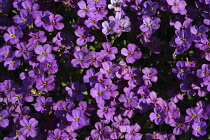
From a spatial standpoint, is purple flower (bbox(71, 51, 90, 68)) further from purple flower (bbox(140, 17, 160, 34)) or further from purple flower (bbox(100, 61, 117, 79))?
purple flower (bbox(140, 17, 160, 34))

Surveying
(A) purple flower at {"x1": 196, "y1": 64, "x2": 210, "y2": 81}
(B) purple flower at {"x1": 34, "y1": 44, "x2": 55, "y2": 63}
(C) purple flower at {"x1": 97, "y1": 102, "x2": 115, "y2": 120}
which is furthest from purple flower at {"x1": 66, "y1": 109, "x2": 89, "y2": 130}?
(A) purple flower at {"x1": 196, "y1": 64, "x2": 210, "y2": 81}

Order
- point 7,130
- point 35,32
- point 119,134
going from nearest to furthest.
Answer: point 119,134
point 35,32
point 7,130

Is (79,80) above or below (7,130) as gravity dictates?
above

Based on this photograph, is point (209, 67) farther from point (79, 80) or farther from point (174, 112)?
point (79, 80)

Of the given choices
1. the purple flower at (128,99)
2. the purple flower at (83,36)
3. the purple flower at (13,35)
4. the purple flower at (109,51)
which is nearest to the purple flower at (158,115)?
the purple flower at (128,99)

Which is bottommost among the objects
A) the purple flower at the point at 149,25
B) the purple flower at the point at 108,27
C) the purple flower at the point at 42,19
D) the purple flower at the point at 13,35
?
the purple flower at the point at 13,35

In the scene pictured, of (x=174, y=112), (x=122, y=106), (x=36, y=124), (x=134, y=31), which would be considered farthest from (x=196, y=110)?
(x=36, y=124)

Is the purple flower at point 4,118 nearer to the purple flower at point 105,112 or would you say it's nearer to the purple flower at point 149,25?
the purple flower at point 105,112
